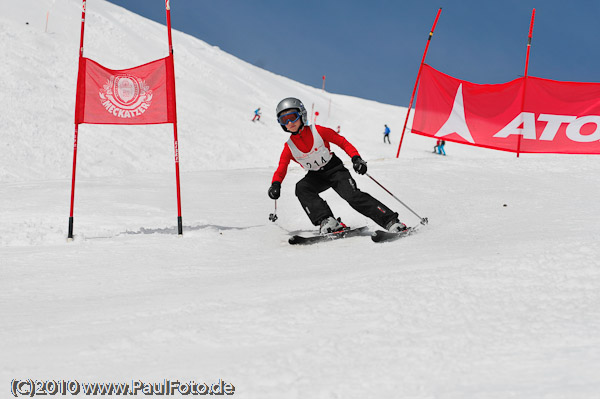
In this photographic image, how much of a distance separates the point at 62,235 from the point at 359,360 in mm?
4586

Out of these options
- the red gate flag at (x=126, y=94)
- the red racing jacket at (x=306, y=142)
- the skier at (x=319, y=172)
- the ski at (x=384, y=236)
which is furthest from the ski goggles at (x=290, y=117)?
the ski at (x=384, y=236)

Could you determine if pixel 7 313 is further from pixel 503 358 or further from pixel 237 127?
pixel 237 127

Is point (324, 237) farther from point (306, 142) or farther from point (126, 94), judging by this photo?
point (126, 94)

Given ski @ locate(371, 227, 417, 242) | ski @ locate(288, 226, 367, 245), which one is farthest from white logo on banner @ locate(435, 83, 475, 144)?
ski @ locate(371, 227, 417, 242)

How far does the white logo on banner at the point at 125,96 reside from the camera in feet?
18.8

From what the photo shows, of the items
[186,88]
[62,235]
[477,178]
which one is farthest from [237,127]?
[62,235]

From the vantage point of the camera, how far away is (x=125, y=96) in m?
5.77

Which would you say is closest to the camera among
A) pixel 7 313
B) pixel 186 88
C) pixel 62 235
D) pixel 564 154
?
pixel 7 313

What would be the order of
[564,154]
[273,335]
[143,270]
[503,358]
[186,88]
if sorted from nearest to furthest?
[503,358]
[273,335]
[143,270]
[564,154]
[186,88]

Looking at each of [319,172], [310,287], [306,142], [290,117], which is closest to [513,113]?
[319,172]

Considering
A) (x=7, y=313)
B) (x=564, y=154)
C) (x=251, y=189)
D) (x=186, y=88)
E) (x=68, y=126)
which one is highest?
(x=186, y=88)

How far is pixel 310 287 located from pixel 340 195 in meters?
2.64

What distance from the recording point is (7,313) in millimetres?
2914

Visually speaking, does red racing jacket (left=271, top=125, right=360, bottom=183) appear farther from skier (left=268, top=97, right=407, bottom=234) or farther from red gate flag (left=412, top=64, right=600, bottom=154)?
red gate flag (left=412, top=64, right=600, bottom=154)
